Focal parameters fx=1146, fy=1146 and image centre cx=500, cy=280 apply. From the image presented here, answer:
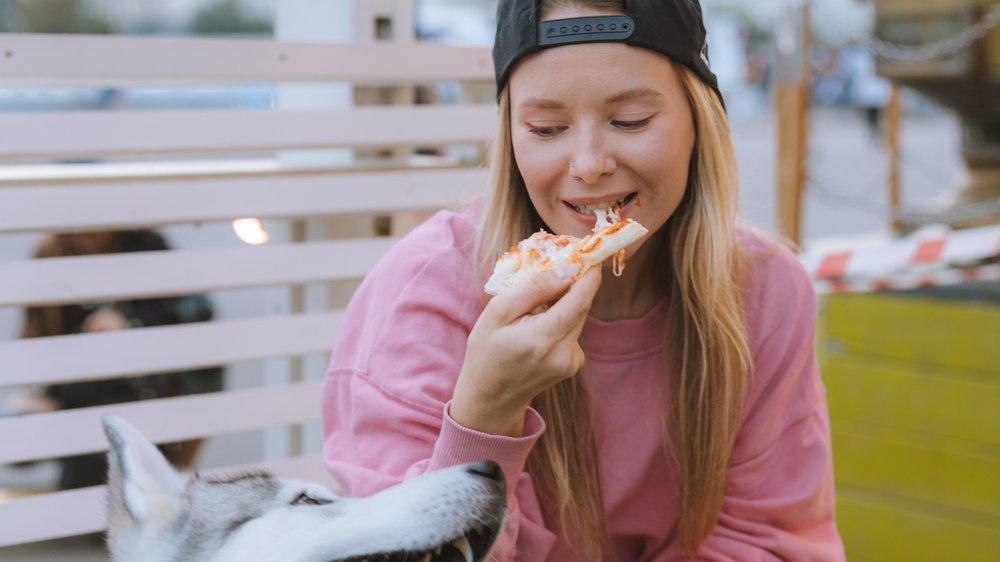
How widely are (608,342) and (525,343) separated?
59 cm

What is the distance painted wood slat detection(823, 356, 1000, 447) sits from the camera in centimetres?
400

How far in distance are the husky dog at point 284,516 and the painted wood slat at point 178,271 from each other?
110cm

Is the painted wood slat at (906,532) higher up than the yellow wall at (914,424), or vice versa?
the yellow wall at (914,424)

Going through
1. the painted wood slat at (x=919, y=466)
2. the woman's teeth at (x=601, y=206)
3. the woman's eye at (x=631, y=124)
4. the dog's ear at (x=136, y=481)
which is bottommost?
the painted wood slat at (x=919, y=466)

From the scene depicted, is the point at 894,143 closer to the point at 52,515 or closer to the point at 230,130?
the point at 230,130

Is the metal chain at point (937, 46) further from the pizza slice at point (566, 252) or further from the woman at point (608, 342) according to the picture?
the pizza slice at point (566, 252)

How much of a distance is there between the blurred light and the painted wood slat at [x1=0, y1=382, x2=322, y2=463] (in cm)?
46

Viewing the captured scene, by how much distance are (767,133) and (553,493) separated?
71.3 feet

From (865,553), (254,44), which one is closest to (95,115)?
(254,44)

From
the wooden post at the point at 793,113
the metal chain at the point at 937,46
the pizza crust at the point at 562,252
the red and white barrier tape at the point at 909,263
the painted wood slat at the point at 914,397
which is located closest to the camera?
the pizza crust at the point at 562,252

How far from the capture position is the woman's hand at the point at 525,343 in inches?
74.8

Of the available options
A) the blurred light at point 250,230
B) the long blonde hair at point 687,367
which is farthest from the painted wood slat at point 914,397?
the blurred light at point 250,230

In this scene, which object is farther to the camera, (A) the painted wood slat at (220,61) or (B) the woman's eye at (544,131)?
(A) the painted wood slat at (220,61)

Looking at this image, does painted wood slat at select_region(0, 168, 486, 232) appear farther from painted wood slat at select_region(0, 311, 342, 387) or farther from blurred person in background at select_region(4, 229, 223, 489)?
blurred person in background at select_region(4, 229, 223, 489)
